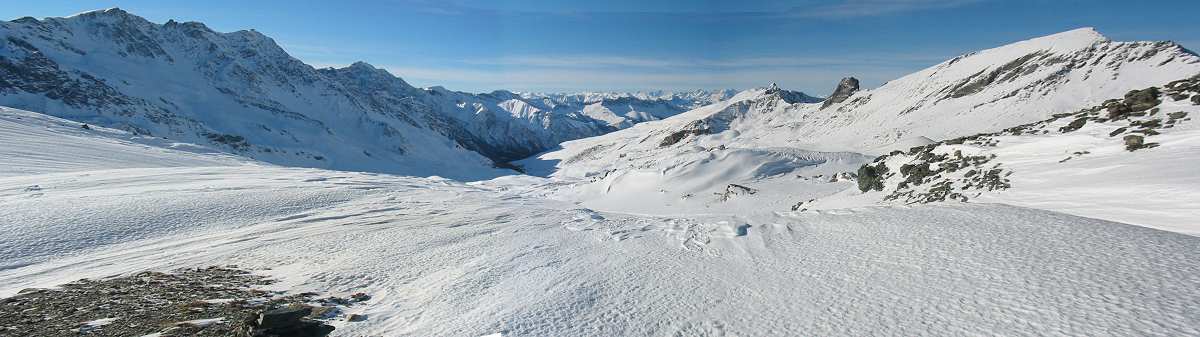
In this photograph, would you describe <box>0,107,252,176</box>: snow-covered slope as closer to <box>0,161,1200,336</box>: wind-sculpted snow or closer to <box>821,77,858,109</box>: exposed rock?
<box>0,161,1200,336</box>: wind-sculpted snow

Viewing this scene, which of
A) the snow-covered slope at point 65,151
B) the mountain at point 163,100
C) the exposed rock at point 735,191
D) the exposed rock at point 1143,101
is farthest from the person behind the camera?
the mountain at point 163,100

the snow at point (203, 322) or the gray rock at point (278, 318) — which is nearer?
the gray rock at point (278, 318)

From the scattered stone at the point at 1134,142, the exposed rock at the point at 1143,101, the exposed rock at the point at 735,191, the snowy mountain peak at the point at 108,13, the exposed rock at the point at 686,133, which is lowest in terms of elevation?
the exposed rock at the point at 735,191

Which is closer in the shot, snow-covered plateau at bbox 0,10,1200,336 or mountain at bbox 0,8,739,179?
snow-covered plateau at bbox 0,10,1200,336

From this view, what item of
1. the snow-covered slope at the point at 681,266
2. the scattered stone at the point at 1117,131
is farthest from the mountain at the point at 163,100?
the scattered stone at the point at 1117,131

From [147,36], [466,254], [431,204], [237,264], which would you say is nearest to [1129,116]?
[466,254]

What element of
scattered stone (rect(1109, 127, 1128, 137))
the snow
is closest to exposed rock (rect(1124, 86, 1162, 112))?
Result: scattered stone (rect(1109, 127, 1128, 137))

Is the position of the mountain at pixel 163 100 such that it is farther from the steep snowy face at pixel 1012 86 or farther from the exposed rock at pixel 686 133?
the steep snowy face at pixel 1012 86

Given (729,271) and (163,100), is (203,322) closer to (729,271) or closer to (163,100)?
(729,271)
